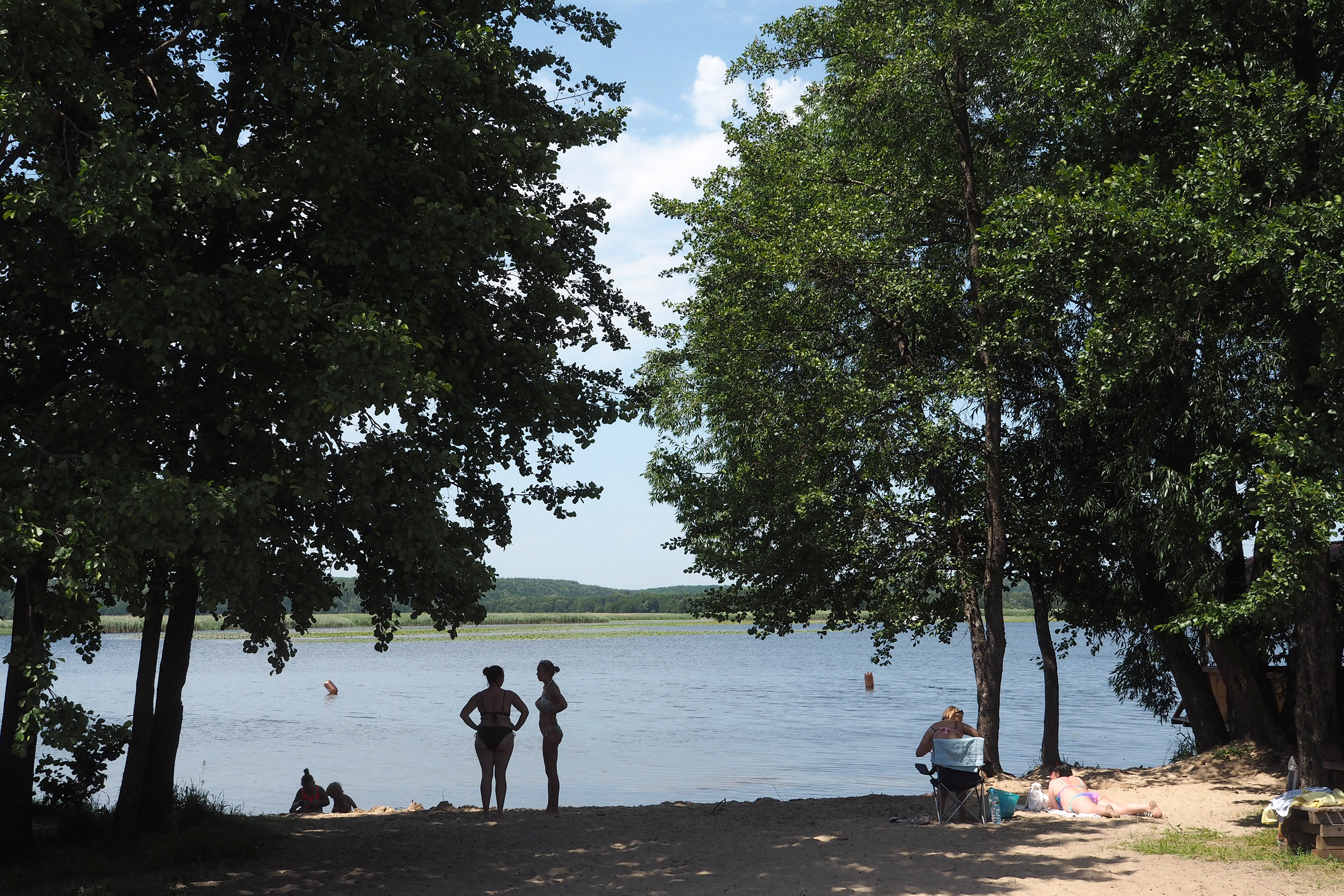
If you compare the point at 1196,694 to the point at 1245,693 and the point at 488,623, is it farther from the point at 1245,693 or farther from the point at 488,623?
the point at 488,623

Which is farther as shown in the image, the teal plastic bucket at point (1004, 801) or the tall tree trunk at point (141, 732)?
the teal plastic bucket at point (1004, 801)

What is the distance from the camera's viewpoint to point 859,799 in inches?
562

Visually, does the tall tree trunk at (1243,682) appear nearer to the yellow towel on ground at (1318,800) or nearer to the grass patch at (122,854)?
the yellow towel on ground at (1318,800)

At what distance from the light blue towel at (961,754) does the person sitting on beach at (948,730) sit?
17 cm

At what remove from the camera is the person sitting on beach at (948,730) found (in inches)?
471

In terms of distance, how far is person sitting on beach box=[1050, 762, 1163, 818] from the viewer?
38.9 ft

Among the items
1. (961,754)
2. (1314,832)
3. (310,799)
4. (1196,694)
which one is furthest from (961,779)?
(310,799)

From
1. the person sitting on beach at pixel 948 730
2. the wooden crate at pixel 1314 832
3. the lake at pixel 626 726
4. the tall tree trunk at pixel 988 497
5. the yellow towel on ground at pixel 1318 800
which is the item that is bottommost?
the lake at pixel 626 726

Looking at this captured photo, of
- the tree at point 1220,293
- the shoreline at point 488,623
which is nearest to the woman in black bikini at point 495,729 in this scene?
the tree at point 1220,293

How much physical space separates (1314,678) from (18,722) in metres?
11.8

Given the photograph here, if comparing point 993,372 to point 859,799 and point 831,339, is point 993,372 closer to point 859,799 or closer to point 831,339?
point 831,339

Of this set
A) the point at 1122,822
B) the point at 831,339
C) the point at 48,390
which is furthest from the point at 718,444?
the point at 48,390

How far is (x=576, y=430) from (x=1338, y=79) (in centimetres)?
937

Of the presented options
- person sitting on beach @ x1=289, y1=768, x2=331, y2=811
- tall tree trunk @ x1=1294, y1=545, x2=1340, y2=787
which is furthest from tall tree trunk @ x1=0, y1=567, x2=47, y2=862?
tall tree trunk @ x1=1294, y1=545, x2=1340, y2=787
